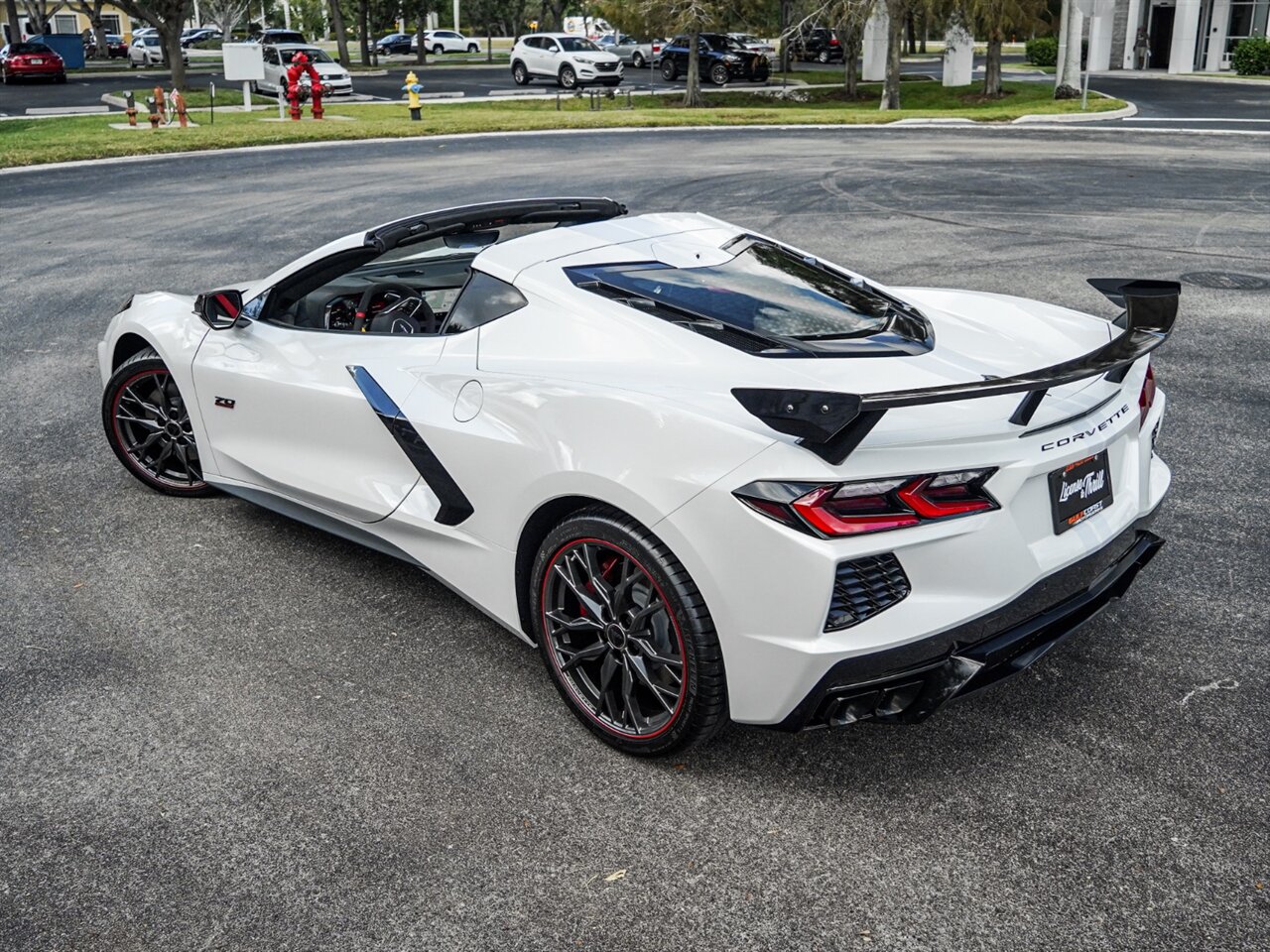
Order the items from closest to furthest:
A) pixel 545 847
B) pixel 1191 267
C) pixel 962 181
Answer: pixel 545 847
pixel 1191 267
pixel 962 181

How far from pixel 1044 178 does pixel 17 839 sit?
1578cm

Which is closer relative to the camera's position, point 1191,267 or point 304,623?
point 304,623

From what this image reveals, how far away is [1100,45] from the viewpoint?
51375 mm

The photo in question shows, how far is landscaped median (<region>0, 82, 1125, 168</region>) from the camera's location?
22.3m

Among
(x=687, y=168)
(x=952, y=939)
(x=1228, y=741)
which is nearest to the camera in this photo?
(x=952, y=939)

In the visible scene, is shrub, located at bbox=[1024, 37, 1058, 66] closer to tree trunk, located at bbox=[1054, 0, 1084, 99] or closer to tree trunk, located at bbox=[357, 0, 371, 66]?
tree trunk, located at bbox=[1054, 0, 1084, 99]

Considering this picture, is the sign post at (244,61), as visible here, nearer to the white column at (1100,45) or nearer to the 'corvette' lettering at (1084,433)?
the 'corvette' lettering at (1084,433)

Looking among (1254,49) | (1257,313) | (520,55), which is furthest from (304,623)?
(1254,49)

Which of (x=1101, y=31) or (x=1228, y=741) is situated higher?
(x=1101, y=31)

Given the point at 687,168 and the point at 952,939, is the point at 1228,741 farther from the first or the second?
the point at 687,168

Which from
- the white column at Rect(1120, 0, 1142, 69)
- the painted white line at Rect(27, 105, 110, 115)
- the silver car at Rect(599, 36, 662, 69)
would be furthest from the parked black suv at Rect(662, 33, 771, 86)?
the painted white line at Rect(27, 105, 110, 115)

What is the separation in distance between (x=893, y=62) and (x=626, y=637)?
30925 millimetres

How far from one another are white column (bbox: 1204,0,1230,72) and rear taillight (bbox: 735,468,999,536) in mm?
52422

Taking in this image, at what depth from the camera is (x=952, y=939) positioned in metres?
2.88
